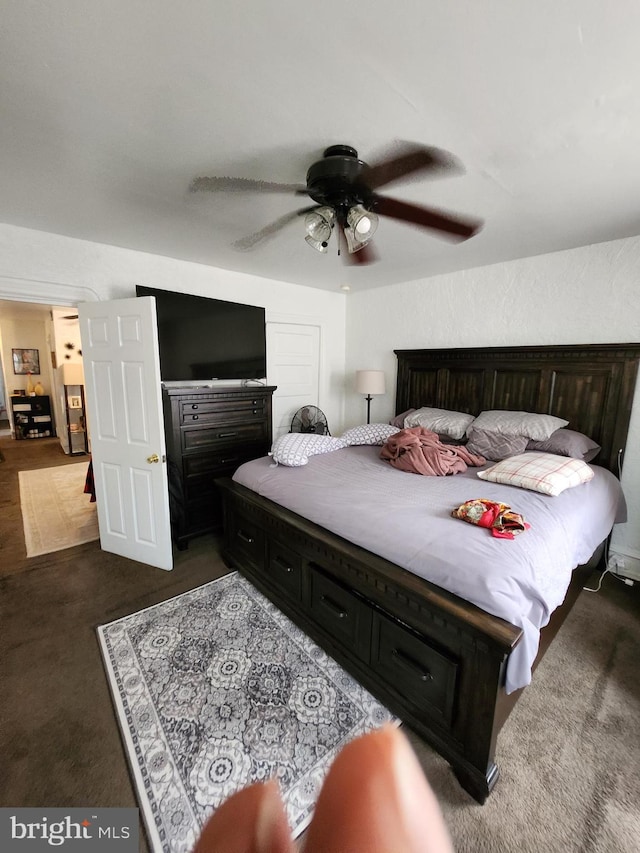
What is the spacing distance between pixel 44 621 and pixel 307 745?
1.71 m

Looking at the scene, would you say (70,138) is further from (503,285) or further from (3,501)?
(3,501)

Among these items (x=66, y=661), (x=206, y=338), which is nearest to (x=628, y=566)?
(x=66, y=661)

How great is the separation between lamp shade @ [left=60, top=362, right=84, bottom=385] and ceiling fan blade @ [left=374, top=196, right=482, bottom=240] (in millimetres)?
5950

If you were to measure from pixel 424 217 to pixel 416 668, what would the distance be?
199 cm

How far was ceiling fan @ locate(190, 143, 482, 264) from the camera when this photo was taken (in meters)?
1.47

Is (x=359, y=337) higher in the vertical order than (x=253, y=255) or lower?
lower

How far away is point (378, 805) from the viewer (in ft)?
0.78

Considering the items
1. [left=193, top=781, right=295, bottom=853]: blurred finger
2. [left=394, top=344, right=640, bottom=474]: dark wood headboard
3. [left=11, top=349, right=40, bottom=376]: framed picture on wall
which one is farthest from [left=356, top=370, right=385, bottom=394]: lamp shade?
[left=11, top=349, right=40, bottom=376]: framed picture on wall

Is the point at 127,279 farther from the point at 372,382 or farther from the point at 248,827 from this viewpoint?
the point at 248,827

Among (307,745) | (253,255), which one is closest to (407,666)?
(307,745)

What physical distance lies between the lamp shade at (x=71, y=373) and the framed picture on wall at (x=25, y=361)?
1.80 m

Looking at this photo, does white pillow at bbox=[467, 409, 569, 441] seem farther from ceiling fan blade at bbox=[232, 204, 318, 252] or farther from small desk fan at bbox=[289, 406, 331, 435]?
ceiling fan blade at bbox=[232, 204, 318, 252]

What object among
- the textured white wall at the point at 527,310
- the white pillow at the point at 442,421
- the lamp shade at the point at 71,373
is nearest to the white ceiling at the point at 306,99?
the textured white wall at the point at 527,310

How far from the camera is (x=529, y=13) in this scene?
40.3 inches
